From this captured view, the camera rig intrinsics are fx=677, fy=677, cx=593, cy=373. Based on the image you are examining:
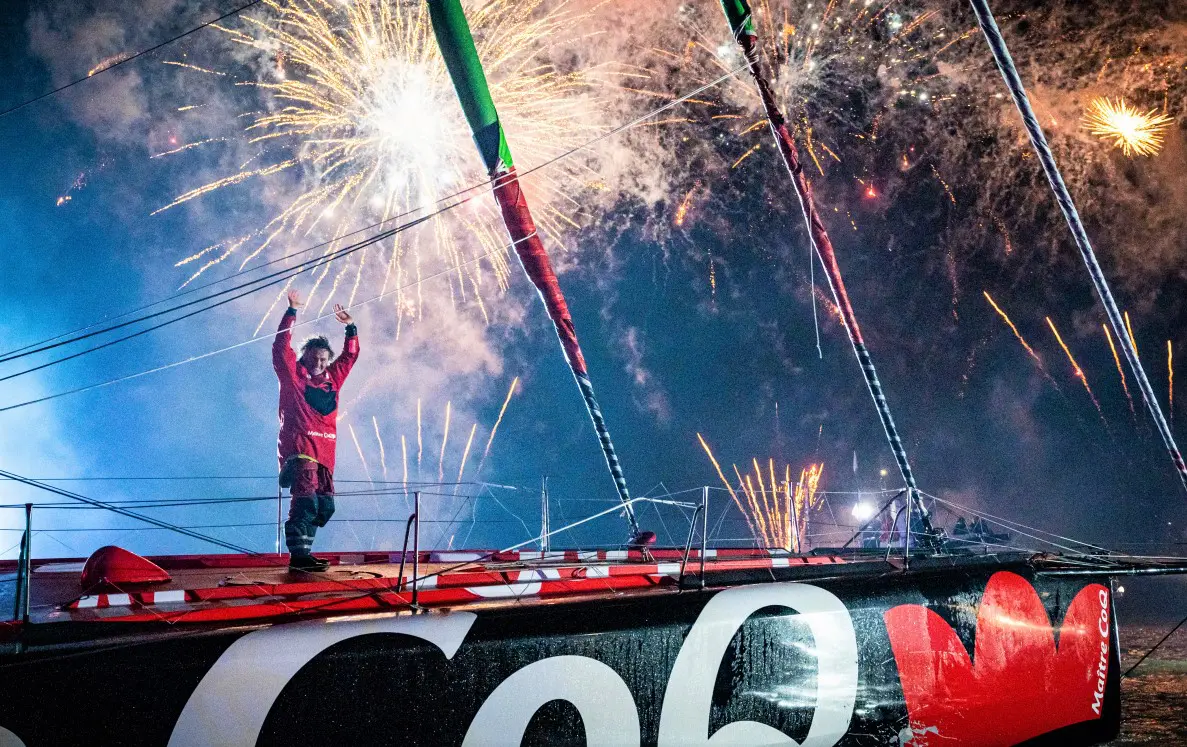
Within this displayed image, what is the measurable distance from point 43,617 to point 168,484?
113 ft

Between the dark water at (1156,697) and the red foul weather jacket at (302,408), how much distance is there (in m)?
7.23

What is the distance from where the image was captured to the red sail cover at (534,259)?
621cm

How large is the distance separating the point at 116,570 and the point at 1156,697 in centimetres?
1034

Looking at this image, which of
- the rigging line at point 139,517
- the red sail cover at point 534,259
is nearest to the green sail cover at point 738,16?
the red sail cover at point 534,259

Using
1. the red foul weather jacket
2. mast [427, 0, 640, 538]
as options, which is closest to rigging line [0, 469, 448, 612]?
the red foul weather jacket

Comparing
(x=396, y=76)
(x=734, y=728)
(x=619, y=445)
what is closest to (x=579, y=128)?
(x=396, y=76)

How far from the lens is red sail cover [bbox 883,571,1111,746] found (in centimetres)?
455

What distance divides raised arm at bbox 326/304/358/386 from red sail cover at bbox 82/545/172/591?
6.40 feet

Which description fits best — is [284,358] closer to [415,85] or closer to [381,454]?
[415,85]

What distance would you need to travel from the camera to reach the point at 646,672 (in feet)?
11.9

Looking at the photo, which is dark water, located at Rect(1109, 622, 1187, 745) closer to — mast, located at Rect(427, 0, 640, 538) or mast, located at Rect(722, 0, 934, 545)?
mast, located at Rect(722, 0, 934, 545)

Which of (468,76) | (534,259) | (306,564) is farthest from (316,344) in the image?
(468,76)

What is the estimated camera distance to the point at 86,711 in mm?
2541

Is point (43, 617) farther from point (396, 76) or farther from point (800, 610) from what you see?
point (396, 76)
